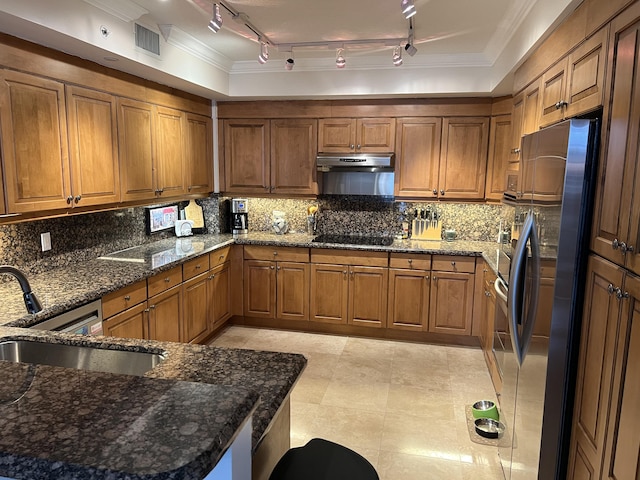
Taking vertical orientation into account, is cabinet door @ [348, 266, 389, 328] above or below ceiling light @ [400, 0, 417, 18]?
below

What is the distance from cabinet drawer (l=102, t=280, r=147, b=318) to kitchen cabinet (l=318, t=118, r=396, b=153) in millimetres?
2317

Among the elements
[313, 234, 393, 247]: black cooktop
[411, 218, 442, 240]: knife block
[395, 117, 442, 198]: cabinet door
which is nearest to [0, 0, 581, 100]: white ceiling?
[395, 117, 442, 198]: cabinet door

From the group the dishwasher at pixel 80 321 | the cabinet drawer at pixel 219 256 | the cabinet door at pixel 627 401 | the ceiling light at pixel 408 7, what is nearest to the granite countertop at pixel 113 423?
the cabinet door at pixel 627 401

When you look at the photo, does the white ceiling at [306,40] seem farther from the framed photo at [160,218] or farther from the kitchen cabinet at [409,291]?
the kitchen cabinet at [409,291]

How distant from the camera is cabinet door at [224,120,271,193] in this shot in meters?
4.77

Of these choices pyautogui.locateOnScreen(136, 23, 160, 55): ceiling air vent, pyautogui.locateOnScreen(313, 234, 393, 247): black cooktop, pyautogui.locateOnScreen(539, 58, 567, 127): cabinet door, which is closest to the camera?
pyautogui.locateOnScreen(539, 58, 567, 127): cabinet door

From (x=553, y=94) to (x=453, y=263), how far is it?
2080 mm

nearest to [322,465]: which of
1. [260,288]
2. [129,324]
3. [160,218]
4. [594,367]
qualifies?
[594,367]

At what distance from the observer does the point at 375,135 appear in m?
4.53

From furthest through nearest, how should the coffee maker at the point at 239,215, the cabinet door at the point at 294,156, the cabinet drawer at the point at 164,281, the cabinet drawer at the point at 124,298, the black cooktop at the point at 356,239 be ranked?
the coffee maker at the point at 239,215 < the cabinet door at the point at 294,156 < the black cooktop at the point at 356,239 < the cabinet drawer at the point at 164,281 < the cabinet drawer at the point at 124,298

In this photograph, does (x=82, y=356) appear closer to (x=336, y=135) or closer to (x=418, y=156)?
(x=336, y=135)

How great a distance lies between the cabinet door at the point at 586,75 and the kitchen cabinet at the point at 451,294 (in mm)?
2218

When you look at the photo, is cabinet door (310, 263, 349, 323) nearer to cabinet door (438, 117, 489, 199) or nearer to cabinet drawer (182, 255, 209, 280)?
cabinet drawer (182, 255, 209, 280)

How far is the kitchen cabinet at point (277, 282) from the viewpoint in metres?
4.61
